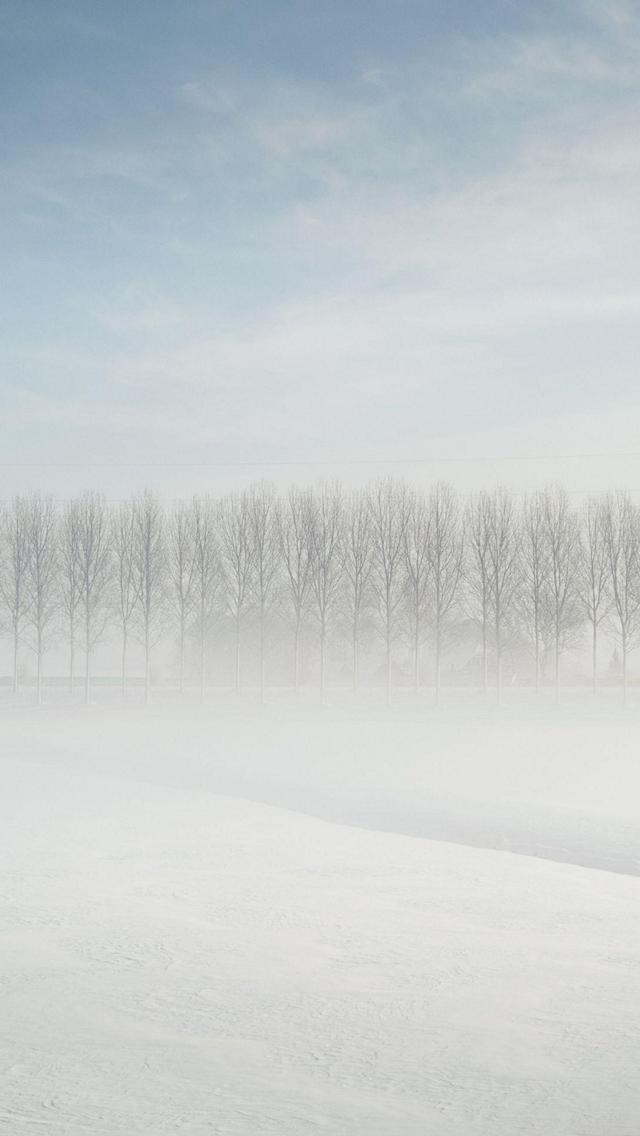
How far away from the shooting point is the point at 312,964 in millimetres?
9734

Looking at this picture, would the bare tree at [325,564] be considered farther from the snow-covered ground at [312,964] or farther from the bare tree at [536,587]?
the snow-covered ground at [312,964]

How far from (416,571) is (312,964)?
177 feet

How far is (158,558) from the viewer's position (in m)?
63.8

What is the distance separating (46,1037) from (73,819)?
428 inches

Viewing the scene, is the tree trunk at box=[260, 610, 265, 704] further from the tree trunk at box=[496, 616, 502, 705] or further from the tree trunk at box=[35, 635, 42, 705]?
the tree trunk at box=[496, 616, 502, 705]

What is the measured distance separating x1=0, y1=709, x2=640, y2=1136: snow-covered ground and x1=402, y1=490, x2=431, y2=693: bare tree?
1530 inches

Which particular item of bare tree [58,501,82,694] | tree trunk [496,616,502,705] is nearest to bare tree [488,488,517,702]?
tree trunk [496,616,502,705]

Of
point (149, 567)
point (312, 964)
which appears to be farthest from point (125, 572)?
point (312, 964)

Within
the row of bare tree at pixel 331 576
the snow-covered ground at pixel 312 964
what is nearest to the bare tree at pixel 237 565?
the row of bare tree at pixel 331 576

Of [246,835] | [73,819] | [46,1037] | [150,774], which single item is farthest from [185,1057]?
[150,774]

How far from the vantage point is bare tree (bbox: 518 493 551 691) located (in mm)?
63188

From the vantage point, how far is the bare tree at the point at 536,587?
63.2 m

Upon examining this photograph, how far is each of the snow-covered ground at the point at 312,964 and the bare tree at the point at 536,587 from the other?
4111 centimetres

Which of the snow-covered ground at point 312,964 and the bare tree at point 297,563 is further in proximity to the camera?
the bare tree at point 297,563
